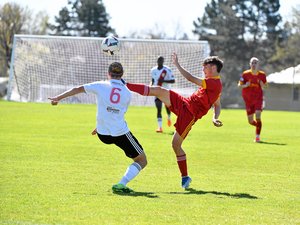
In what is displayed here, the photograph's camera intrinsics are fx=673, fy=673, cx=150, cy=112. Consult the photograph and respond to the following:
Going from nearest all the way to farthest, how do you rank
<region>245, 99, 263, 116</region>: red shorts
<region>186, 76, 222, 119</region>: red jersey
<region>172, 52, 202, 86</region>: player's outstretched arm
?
<region>172, 52, 202, 86</region>: player's outstretched arm < <region>186, 76, 222, 119</region>: red jersey < <region>245, 99, 263, 116</region>: red shorts

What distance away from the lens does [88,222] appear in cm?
700

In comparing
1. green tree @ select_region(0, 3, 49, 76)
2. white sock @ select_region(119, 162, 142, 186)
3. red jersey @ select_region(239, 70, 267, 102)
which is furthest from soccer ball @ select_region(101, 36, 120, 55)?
green tree @ select_region(0, 3, 49, 76)

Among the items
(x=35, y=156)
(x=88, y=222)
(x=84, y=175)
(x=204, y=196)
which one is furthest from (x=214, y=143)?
(x=88, y=222)

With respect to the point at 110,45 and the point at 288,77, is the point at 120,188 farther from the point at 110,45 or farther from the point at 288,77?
the point at 288,77

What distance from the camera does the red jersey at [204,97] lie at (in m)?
10.1

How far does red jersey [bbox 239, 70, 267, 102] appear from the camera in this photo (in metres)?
19.0

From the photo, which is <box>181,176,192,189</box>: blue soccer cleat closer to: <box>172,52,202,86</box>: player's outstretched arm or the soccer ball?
<box>172,52,202,86</box>: player's outstretched arm

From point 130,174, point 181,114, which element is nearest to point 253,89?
point 181,114

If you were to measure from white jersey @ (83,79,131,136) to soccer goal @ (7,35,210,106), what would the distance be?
35370 millimetres

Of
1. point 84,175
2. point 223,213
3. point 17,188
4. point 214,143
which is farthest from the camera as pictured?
point 214,143

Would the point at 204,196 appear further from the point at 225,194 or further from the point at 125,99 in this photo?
the point at 125,99

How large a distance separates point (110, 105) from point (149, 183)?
1.59 m

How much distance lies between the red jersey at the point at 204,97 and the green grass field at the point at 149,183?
1.13 meters

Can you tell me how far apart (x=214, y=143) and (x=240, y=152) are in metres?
2.20
